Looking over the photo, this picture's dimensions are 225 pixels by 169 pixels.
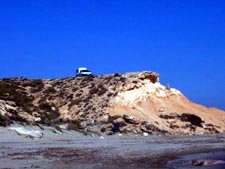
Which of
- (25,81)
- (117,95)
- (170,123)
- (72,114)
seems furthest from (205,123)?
(25,81)

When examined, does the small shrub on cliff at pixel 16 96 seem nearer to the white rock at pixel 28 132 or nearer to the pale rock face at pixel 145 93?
the pale rock face at pixel 145 93

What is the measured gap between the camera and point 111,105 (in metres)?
53.0

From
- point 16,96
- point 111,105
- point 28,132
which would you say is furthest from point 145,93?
point 28,132

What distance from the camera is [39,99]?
5697 cm

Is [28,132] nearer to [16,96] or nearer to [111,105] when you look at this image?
[16,96]

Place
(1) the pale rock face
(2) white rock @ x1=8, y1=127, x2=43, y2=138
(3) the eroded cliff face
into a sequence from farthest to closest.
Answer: (1) the pale rock face
(3) the eroded cliff face
(2) white rock @ x1=8, y1=127, x2=43, y2=138

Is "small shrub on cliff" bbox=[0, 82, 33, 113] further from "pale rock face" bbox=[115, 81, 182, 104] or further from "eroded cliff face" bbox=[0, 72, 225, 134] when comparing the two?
"pale rock face" bbox=[115, 81, 182, 104]

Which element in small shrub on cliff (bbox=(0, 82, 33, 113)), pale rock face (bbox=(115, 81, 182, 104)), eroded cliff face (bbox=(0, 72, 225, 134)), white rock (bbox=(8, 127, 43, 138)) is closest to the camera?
white rock (bbox=(8, 127, 43, 138))

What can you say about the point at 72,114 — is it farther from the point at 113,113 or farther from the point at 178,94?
the point at 178,94

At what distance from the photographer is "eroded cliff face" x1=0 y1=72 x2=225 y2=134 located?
162ft

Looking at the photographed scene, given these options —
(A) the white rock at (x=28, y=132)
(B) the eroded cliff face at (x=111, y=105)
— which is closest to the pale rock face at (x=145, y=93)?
(B) the eroded cliff face at (x=111, y=105)

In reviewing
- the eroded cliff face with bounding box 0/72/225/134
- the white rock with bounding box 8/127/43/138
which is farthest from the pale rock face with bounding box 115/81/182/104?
the white rock with bounding box 8/127/43/138

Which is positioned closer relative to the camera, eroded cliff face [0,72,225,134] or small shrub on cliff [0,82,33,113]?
eroded cliff face [0,72,225,134]

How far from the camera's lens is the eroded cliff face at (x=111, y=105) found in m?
49.3
